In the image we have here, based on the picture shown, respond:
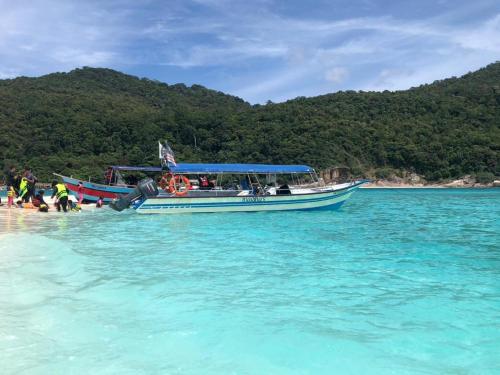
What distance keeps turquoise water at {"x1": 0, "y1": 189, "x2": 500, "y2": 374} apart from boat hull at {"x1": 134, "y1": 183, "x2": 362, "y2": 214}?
6108mm

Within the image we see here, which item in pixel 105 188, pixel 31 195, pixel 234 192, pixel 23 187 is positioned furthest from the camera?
pixel 105 188

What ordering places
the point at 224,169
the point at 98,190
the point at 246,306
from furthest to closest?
Answer: the point at 98,190
the point at 224,169
the point at 246,306

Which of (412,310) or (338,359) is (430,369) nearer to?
(338,359)

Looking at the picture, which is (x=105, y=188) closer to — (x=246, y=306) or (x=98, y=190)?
(x=98, y=190)

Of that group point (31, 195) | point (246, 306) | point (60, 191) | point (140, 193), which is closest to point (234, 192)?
point (140, 193)

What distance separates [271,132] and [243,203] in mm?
60592

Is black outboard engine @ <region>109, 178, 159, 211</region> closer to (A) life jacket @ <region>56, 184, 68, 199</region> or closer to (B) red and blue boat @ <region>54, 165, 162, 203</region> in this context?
(A) life jacket @ <region>56, 184, 68, 199</region>

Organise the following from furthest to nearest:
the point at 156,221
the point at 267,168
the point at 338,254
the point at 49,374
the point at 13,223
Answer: the point at 267,168
the point at 156,221
the point at 13,223
the point at 338,254
the point at 49,374

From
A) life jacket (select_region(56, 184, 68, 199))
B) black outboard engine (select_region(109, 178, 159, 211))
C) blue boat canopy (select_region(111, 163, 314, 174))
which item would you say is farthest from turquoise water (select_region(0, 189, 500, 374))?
blue boat canopy (select_region(111, 163, 314, 174))

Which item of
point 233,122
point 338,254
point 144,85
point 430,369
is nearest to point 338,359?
point 430,369

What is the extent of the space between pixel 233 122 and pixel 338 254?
7612cm

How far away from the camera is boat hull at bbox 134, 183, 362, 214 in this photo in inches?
707

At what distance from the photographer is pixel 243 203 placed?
1920cm

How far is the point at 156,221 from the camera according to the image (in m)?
16.3
